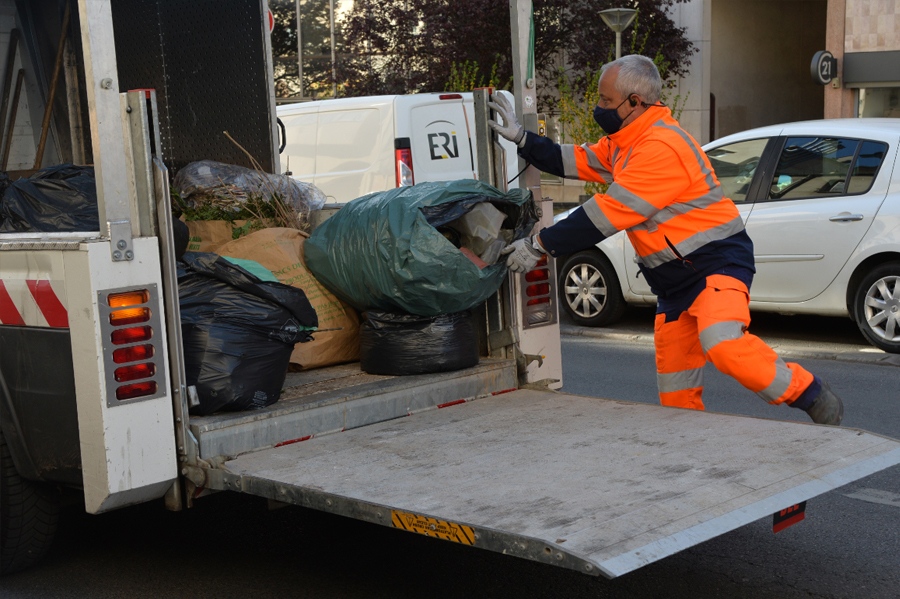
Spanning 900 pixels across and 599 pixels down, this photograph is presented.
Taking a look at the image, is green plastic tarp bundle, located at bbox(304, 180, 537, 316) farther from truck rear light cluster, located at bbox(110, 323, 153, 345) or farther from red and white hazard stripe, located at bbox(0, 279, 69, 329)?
red and white hazard stripe, located at bbox(0, 279, 69, 329)

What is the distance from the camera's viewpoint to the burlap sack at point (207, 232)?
4.74 m

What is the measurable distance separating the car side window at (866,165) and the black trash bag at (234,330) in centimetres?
494

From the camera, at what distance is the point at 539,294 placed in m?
4.58

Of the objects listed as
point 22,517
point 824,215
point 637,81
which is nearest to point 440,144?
point 824,215

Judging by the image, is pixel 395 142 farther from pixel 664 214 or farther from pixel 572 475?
pixel 572 475

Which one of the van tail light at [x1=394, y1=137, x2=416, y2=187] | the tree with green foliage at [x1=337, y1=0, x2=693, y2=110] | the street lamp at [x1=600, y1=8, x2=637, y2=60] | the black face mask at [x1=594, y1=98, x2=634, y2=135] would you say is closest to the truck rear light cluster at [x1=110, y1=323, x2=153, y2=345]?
the black face mask at [x1=594, y1=98, x2=634, y2=135]

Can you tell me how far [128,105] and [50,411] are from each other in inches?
41.7

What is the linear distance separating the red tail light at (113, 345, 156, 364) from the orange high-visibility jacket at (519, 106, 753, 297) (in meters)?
1.64

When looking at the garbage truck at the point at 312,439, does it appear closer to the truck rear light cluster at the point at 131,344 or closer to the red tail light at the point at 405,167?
the truck rear light cluster at the point at 131,344

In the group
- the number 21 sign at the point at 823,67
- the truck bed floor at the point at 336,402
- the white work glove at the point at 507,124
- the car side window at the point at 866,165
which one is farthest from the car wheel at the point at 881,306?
the number 21 sign at the point at 823,67

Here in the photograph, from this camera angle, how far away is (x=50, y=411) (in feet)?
11.4

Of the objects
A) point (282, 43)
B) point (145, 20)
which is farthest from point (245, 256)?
point (282, 43)

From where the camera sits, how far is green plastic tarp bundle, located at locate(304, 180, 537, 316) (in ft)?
13.2

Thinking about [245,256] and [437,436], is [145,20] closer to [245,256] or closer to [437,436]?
[245,256]
